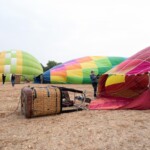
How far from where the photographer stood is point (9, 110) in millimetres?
7617

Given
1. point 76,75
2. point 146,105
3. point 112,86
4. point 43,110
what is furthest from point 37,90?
point 76,75

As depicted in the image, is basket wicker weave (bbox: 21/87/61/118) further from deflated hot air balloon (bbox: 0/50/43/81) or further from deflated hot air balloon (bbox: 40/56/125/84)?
deflated hot air balloon (bbox: 0/50/43/81)

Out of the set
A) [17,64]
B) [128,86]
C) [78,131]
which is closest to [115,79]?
[128,86]

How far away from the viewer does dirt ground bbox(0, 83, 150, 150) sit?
4148 millimetres

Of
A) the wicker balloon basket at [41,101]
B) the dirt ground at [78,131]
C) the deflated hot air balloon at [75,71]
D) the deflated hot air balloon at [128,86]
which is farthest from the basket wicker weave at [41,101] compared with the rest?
the deflated hot air balloon at [75,71]

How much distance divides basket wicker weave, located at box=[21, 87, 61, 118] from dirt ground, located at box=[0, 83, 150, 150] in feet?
0.64

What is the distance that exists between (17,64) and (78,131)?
20855mm

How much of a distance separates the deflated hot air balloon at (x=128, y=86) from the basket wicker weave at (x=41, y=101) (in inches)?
59.6

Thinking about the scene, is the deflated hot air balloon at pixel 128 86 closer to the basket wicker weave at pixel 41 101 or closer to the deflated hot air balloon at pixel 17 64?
the basket wicker weave at pixel 41 101

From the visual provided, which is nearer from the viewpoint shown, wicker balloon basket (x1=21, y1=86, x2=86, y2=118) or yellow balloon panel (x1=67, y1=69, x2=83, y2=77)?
wicker balloon basket (x1=21, y1=86, x2=86, y2=118)

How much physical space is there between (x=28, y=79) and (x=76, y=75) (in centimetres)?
781

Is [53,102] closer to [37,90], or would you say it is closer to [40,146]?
[37,90]

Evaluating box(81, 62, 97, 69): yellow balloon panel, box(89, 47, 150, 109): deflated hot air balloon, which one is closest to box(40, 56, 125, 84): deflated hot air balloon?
box(81, 62, 97, 69): yellow balloon panel

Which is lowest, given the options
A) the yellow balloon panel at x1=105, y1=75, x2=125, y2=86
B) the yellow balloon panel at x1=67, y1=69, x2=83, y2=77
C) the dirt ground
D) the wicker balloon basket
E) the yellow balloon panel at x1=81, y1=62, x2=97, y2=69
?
the dirt ground
